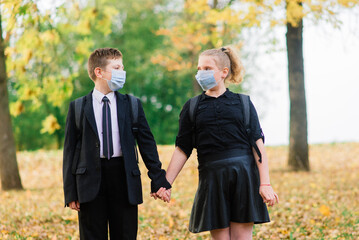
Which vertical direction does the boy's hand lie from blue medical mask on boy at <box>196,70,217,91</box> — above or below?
below

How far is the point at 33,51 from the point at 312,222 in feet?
26.8

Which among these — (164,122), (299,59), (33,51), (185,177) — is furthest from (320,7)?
(164,122)

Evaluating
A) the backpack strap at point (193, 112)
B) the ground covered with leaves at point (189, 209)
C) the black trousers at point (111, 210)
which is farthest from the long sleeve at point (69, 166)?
the ground covered with leaves at point (189, 209)

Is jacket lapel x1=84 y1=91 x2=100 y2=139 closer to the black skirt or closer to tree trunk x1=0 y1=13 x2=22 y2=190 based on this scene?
the black skirt

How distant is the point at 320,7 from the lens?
1033 centimetres

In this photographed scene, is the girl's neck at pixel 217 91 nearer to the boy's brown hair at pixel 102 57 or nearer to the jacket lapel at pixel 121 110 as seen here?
the jacket lapel at pixel 121 110

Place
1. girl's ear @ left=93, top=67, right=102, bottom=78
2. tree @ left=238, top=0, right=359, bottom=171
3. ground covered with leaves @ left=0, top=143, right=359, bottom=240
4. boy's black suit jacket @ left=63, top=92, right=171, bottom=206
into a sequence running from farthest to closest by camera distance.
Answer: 1. tree @ left=238, top=0, right=359, bottom=171
2. ground covered with leaves @ left=0, top=143, right=359, bottom=240
3. girl's ear @ left=93, top=67, right=102, bottom=78
4. boy's black suit jacket @ left=63, top=92, right=171, bottom=206

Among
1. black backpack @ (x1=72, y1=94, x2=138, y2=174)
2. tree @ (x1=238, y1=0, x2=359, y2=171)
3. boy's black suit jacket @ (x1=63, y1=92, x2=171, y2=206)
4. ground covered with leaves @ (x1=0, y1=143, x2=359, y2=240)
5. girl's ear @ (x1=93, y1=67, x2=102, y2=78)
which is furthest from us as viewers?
tree @ (x1=238, y1=0, x2=359, y2=171)

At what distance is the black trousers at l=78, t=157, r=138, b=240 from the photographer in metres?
3.64

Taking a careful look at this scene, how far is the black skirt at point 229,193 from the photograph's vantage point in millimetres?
3621

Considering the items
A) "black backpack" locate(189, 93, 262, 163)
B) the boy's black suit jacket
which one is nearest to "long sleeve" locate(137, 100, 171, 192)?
the boy's black suit jacket

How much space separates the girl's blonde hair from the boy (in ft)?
2.59

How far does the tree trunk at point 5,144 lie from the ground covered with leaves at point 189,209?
0.35m

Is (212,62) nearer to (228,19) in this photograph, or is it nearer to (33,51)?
(228,19)
